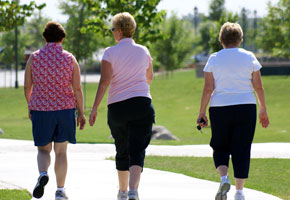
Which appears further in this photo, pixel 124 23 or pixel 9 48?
pixel 9 48

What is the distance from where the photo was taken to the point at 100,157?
11.8 m

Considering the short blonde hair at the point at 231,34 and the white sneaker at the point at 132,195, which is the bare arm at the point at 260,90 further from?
the white sneaker at the point at 132,195

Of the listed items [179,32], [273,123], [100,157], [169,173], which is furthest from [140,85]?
[179,32]

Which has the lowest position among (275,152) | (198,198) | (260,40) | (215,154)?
(260,40)

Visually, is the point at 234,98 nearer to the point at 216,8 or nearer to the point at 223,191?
the point at 223,191

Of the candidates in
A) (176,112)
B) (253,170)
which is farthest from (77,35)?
(253,170)

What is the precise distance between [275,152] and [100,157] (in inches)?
143

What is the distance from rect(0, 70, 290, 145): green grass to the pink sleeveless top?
518 inches

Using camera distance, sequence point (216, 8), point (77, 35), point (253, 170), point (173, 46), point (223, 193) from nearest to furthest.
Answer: point (223, 193)
point (253, 170)
point (77, 35)
point (173, 46)
point (216, 8)

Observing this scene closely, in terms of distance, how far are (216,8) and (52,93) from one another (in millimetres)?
84833

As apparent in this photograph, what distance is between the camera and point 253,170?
10641mm

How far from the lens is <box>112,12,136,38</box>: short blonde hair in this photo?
256 inches

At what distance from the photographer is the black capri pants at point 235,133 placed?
6480mm

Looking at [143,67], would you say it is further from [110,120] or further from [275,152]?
[275,152]
